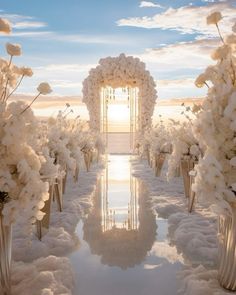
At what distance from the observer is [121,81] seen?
1509 centimetres

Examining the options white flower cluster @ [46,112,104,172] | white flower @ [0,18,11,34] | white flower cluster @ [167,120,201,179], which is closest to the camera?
white flower @ [0,18,11,34]

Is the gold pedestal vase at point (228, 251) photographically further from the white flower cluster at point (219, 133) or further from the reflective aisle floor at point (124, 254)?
the reflective aisle floor at point (124, 254)

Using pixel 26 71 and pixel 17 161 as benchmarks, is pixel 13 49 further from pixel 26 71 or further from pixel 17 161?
pixel 17 161

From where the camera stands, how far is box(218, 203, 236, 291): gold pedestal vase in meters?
2.39

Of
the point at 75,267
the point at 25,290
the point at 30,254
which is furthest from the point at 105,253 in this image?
the point at 25,290

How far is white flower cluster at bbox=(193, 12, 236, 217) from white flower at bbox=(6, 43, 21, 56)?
3.57 ft

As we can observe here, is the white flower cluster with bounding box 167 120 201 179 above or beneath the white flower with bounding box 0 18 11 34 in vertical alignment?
beneath

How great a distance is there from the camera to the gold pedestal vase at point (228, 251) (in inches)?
94.0

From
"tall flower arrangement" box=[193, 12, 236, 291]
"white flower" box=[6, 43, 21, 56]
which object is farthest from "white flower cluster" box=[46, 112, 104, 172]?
"tall flower arrangement" box=[193, 12, 236, 291]

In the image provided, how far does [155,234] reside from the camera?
12.9 ft

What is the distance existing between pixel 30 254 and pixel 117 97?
1256 cm

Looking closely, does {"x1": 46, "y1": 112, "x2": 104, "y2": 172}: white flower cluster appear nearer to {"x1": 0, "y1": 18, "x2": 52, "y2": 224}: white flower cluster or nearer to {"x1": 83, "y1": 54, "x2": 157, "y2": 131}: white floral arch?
{"x1": 0, "y1": 18, "x2": 52, "y2": 224}: white flower cluster

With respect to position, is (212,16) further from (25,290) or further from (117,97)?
(117,97)

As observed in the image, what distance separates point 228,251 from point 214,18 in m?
1.38
